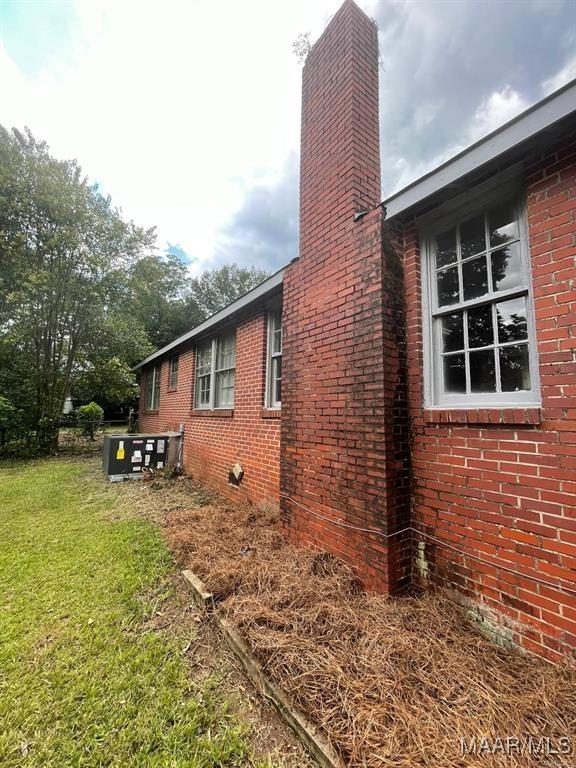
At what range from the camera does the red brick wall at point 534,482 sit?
6.41 feet

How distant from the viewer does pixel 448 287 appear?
2783mm

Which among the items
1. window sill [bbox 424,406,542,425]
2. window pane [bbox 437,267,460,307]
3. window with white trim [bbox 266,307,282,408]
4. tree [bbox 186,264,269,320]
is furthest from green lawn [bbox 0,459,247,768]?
tree [bbox 186,264,269,320]

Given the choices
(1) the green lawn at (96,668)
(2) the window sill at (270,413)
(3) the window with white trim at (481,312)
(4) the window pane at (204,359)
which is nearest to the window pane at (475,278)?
(3) the window with white trim at (481,312)

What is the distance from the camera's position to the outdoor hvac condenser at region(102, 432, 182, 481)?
7379mm

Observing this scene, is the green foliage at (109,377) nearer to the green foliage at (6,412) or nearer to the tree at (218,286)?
the green foliage at (6,412)

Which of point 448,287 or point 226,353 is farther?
point 226,353

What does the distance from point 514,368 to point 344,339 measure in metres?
1.43

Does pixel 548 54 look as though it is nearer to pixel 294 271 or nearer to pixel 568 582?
pixel 294 271

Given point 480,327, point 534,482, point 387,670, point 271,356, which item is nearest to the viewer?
point 387,670

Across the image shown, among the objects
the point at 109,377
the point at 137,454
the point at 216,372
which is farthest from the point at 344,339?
the point at 109,377

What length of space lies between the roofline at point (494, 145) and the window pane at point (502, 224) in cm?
43

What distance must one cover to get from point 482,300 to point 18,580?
501 centimetres

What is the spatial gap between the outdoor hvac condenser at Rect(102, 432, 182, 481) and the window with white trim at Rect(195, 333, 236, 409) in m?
1.28

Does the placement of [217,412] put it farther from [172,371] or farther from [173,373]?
[172,371]
